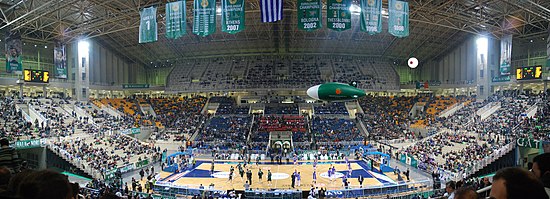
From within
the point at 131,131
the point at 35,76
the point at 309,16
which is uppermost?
the point at 309,16

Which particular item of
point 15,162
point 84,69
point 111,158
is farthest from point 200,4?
point 84,69

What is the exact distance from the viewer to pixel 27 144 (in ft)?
87.1

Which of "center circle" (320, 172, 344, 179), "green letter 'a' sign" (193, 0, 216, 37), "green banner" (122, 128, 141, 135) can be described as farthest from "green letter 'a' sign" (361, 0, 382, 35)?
"green banner" (122, 128, 141, 135)

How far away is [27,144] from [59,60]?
20027 millimetres

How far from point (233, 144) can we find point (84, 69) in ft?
86.1

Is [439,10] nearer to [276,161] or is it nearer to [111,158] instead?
[276,161]

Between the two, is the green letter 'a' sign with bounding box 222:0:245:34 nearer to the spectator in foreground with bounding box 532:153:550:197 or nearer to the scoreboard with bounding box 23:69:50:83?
the spectator in foreground with bounding box 532:153:550:197

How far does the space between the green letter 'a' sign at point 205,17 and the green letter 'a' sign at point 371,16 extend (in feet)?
31.3

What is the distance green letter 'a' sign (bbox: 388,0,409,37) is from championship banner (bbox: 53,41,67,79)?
38.8m

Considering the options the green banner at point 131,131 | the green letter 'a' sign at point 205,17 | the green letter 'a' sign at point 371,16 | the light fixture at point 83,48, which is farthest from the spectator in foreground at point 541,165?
the light fixture at point 83,48

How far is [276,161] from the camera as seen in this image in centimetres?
3303

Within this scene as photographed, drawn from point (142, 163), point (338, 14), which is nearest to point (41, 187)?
point (338, 14)

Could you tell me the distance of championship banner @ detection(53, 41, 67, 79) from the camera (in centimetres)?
4247

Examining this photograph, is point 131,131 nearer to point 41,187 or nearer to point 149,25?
point 149,25
